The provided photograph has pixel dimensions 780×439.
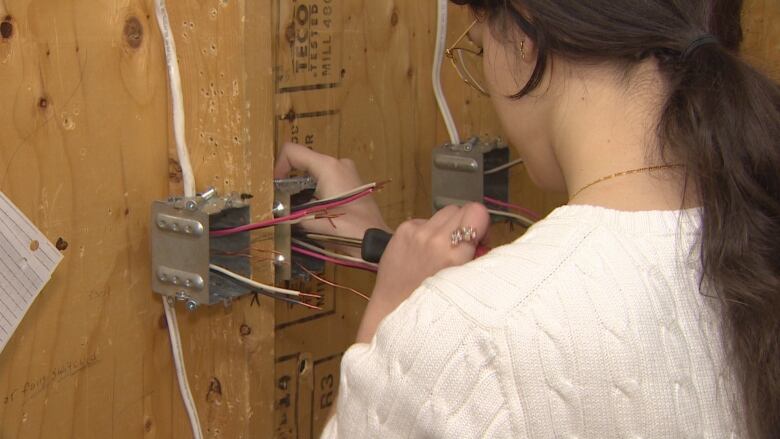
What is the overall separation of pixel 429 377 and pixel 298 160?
61cm

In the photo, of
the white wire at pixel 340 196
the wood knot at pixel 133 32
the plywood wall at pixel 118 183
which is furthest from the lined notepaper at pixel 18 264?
the white wire at pixel 340 196

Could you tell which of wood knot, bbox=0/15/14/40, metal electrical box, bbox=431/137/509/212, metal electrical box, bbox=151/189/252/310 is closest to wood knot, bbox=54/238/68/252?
metal electrical box, bbox=151/189/252/310

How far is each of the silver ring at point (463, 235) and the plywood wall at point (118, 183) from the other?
0.29 m

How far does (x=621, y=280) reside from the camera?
2.94 feet

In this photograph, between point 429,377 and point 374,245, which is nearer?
point 429,377

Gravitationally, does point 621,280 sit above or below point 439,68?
below

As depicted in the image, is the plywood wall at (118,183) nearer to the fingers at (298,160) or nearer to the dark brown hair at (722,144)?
the fingers at (298,160)

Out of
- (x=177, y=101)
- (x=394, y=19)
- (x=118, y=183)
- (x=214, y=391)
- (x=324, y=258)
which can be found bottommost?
(x=214, y=391)

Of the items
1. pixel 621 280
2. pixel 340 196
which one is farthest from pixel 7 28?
pixel 621 280

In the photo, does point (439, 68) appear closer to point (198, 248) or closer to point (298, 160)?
point (298, 160)

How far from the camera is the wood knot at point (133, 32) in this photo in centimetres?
123

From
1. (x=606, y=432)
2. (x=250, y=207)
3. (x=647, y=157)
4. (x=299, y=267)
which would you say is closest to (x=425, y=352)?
(x=606, y=432)

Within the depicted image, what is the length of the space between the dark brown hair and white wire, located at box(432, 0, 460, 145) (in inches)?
28.6

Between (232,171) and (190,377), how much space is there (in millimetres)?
293
